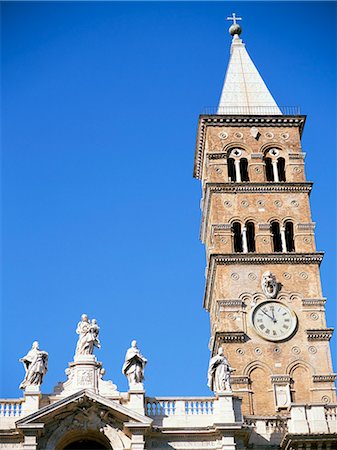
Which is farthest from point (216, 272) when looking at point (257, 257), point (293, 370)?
point (293, 370)

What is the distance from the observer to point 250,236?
63281 mm

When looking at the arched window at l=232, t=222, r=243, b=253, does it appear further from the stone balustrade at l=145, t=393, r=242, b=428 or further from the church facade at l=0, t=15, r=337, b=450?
the stone balustrade at l=145, t=393, r=242, b=428

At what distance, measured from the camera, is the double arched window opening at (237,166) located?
2562 inches

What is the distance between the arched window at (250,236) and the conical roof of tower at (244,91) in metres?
8.19

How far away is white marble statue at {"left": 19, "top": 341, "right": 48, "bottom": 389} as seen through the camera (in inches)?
1946

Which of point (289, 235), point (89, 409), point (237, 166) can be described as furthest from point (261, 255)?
point (89, 409)

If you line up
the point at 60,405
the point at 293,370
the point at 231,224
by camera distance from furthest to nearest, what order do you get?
the point at 231,224
the point at 293,370
the point at 60,405

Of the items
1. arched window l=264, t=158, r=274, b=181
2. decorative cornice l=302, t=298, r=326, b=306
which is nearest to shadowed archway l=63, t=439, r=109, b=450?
decorative cornice l=302, t=298, r=326, b=306

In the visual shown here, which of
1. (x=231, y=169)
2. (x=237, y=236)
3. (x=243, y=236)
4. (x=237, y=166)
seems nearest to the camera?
(x=243, y=236)

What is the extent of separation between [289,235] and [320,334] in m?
6.59

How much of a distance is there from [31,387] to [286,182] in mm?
22163

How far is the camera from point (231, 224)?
6294 centimetres

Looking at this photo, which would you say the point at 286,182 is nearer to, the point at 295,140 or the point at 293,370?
the point at 295,140

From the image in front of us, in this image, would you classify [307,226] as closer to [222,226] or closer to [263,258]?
[263,258]
